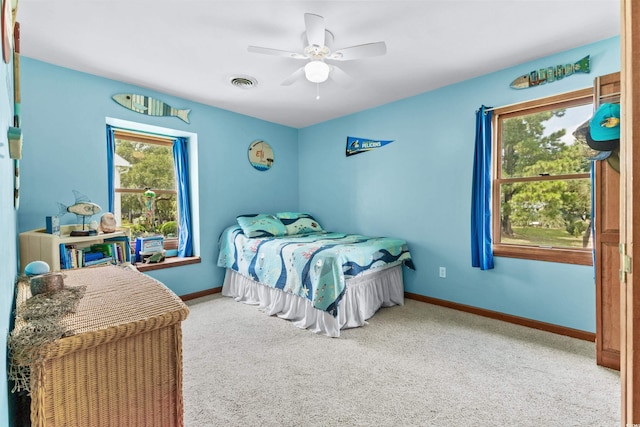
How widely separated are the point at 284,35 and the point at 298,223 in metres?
2.52

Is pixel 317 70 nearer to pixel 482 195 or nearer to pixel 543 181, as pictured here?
pixel 482 195

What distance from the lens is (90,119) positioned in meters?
2.87

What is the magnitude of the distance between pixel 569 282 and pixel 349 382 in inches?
84.0

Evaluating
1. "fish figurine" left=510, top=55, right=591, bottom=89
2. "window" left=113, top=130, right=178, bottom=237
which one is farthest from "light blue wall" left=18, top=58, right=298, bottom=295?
"fish figurine" left=510, top=55, right=591, bottom=89

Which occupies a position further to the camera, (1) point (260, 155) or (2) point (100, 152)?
(1) point (260, 155)

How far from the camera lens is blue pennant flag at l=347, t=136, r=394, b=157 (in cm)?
385

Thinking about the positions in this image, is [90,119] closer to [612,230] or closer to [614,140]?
[614,140]

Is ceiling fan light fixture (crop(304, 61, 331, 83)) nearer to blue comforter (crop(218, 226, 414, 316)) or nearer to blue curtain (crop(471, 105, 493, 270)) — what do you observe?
blue comforter (crop(218, 226, 414, 316))

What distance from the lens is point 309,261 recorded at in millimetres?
2770

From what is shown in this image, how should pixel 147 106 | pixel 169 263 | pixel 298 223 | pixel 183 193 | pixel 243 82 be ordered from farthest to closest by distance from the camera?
pixel 298 223 → pixel 183 193 → pixel 169 263 → pixel 147 106 → pixel 243 82

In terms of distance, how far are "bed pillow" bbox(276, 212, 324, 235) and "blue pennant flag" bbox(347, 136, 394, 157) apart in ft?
3.70

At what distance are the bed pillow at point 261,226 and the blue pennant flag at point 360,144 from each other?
141cm

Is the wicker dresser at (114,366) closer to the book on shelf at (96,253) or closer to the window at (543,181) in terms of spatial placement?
the book on shelf at (96,253)

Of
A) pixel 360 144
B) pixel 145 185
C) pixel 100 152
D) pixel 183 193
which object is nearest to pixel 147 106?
pixel 100 152
